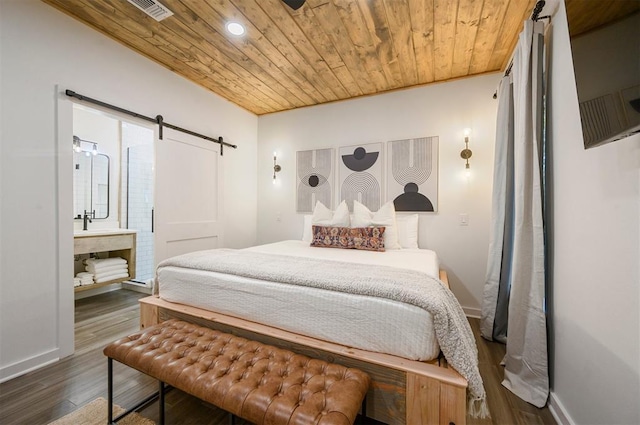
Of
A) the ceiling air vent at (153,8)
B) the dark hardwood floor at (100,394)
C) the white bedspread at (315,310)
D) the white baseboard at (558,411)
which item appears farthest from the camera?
the ceiling air vent at (153,8)

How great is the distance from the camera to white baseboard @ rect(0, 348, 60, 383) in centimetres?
176

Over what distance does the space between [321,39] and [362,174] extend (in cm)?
160

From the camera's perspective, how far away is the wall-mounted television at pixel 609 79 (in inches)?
30.9

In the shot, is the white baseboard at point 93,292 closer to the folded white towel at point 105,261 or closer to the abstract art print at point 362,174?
the folded white towel at point 105,261

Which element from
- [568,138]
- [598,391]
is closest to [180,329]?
[598,391]

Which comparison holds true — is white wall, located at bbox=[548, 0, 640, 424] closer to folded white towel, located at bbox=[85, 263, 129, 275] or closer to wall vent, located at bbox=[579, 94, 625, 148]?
wall vent, located at bbox=[579, 94, 625, 148]

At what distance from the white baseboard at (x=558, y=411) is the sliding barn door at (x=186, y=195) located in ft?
11.1

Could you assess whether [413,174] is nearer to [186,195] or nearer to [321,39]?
[321,39]

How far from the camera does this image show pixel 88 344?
2268 millimetres

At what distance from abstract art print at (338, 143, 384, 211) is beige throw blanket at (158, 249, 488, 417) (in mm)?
1664

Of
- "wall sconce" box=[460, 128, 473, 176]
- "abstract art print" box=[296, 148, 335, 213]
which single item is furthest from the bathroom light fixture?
"wall sconce" box=[460, 128, 473, 176]

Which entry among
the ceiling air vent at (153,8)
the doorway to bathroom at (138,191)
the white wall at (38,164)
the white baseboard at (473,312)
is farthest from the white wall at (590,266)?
the doorway to bathroom at (138,191)

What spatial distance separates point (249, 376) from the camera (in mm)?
1148

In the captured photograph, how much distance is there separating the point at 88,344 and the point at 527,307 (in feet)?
11.3
